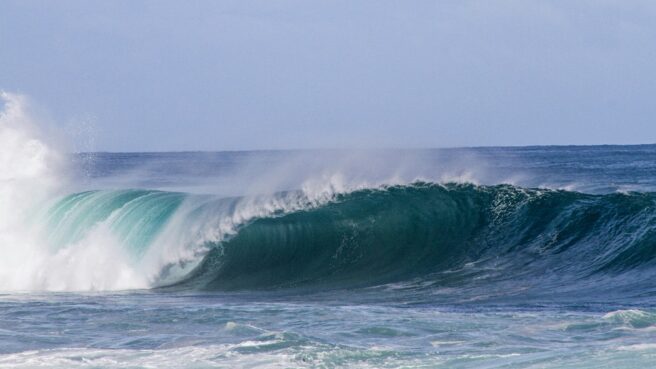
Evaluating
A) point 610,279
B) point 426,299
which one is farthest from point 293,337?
point 610,279

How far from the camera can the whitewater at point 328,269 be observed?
942 cm

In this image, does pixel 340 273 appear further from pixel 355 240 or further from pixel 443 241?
pixel 443 241

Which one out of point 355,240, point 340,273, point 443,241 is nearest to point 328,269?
point 340,273

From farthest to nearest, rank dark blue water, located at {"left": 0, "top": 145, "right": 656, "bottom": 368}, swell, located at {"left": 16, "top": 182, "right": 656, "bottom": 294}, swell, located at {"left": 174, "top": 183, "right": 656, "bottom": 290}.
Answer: swell, located at {"left": 16, "top": 182, "right": 656, "bottom": 294}, swell, located at {"left": 174, "top": 183, "right": 656, "bottom": 290}, dark blue water, located at {"left": 0, "top": 145, "right": 656, "bottom": 368}

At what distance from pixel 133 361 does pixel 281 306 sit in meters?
3.46

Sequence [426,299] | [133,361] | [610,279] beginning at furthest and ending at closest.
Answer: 1. [610,279]
2. [426,299]
3. [133,361]

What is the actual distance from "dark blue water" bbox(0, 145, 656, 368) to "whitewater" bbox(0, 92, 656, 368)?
42 millimetres

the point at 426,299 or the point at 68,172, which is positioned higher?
the point at 68,172

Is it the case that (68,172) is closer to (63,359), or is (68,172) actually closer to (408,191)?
(408,191)

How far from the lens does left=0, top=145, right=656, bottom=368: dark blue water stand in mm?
9391

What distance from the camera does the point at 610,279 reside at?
15.0m

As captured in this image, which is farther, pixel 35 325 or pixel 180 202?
pixel 180 202

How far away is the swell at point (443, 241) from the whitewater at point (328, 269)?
0.05 metres

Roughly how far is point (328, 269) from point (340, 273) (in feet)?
1.07
